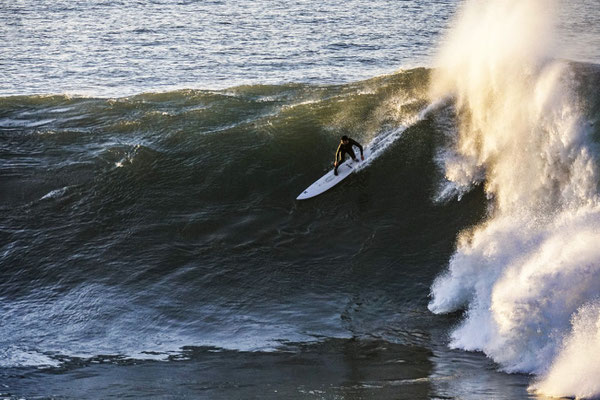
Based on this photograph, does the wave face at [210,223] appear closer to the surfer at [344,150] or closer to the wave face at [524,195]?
the surfer at [344,150]

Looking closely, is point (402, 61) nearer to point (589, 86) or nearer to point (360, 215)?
point (589, 86)

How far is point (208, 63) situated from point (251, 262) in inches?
735

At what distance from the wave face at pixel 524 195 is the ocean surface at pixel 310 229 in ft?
0.19

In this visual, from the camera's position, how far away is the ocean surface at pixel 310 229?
1356 centimetres

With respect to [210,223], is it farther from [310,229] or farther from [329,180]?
[329,180]

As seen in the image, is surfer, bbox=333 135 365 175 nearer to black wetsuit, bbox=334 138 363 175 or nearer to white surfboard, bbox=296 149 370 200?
black wetsuit, bbox=334 138 363 175

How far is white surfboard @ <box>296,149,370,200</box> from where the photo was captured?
20750 mm

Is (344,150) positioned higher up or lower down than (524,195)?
higher up

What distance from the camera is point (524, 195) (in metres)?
18.5

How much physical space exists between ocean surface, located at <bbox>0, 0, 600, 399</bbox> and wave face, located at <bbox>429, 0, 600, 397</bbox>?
6 cm

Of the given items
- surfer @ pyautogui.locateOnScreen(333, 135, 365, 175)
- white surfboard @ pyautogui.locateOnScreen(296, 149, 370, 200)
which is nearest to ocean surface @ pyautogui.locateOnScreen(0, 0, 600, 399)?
white surfboard @ pyautogui.locateOnScreen(296, 149, 370, 200)

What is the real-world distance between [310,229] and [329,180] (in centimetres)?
209

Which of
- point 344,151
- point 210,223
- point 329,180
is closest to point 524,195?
point 344,151

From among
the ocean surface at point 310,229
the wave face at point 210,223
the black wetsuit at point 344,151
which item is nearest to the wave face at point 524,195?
the ocean surface at point 310,229
